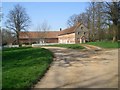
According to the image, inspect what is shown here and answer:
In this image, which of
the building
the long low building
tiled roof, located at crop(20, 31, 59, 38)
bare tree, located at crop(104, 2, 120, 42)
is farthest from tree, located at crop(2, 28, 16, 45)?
bare tree, located at crop(104, 2, 120, 42)

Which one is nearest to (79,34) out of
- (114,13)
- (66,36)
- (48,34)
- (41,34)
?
(66,36)

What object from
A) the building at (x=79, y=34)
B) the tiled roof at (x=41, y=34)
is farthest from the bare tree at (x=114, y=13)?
the tiled roof at (x=41, y=34)

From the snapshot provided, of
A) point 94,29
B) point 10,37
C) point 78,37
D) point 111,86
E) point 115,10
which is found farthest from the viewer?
point 78,37

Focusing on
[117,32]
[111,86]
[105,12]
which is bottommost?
[111,86]

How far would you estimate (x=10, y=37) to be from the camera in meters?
69.4

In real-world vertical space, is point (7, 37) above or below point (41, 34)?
below

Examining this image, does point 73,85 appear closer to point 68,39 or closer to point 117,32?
point 117,32

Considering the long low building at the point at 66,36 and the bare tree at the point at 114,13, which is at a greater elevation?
the bare tree at the point at 114,13

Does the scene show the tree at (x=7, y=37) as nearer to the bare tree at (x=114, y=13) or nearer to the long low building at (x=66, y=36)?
the long low building at (x=66, y=36)

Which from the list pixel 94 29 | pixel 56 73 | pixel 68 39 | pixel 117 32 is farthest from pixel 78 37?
pixel 56 73

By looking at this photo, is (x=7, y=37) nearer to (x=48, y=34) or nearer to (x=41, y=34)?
(x=41, y=34)

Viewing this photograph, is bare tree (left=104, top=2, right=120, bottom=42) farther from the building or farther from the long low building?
the building

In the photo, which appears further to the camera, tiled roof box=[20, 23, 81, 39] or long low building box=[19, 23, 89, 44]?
tiled roof box=[20, 23, 81, 39]

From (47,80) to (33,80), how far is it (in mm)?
715
